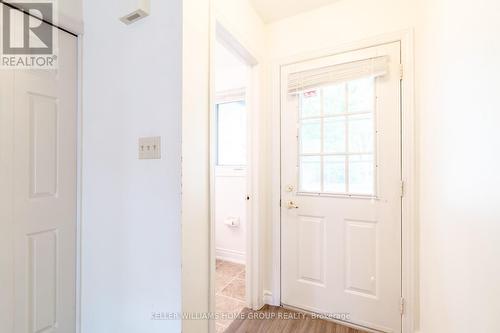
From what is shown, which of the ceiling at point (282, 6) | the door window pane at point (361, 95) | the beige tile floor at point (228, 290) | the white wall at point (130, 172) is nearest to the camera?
the white wall at point (130, 172)

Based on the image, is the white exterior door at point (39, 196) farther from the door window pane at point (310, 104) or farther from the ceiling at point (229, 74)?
the ceiling at point (229, 74)

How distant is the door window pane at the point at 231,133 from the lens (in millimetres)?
2915

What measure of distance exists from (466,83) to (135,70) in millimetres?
1408

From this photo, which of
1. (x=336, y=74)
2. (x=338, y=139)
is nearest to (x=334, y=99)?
(x=336, y=74)

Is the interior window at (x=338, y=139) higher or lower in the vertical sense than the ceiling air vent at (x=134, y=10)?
lower

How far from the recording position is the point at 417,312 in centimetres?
147

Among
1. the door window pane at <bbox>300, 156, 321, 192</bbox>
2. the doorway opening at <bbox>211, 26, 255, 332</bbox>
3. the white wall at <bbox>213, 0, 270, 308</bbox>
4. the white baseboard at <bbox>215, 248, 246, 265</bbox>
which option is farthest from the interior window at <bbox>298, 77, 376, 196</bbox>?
the white baseboard at <bbox>215, 248, 246, 265</bbox>

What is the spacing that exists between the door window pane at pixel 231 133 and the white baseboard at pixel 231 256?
1173 millimetres

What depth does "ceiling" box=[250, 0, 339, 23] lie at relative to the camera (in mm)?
1725

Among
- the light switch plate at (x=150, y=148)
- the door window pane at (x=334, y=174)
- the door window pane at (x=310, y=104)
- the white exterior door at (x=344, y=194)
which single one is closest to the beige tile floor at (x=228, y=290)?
the white exterior door at (x=344, y=194)

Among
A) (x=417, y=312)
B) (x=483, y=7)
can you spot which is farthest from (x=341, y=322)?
(x=483, y=7)

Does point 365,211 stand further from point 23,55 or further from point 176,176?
point 23,55

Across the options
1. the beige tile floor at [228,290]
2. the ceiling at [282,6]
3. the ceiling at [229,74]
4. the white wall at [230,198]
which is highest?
the ceiling at [282,6]

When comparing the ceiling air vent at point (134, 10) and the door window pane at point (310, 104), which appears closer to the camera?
the ceiling air vent at point (134, 10)
